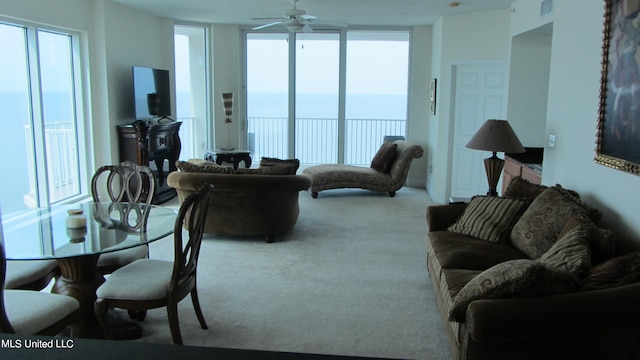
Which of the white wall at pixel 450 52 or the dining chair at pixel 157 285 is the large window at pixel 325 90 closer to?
the white wall at pixel 450 52

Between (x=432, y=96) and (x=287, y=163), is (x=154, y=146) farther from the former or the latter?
(x=432, y=96)

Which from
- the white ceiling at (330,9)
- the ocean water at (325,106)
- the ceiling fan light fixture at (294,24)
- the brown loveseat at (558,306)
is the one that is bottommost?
the brown loveseat at (558,306)

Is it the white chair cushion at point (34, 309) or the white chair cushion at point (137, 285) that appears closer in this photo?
the white chair cushion at point (34, 309)

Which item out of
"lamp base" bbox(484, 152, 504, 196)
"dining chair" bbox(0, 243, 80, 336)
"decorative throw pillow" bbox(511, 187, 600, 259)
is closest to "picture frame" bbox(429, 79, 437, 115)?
"lamp base" bbox(484, 152, 504, 196)

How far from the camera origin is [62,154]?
6.07m

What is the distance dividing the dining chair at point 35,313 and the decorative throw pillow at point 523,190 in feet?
9.68

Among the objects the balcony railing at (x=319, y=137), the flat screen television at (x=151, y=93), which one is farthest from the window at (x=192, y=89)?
the balcony railing at (x=319, y=137)

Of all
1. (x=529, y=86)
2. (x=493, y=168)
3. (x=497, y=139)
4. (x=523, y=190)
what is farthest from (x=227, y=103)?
(x=523, y=190)

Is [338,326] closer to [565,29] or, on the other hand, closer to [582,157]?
[582,157]

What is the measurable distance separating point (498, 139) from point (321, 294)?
6.41 feet

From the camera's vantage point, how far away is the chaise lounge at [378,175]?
7492 mm

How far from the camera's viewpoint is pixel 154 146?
22.1 ft

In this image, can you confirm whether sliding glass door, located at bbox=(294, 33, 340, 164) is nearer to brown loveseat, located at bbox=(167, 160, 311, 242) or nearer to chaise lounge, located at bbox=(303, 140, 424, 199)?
chaise lounge, located at bbox=(303, 140, 424, 199)

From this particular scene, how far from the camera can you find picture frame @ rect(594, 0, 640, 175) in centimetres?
279
